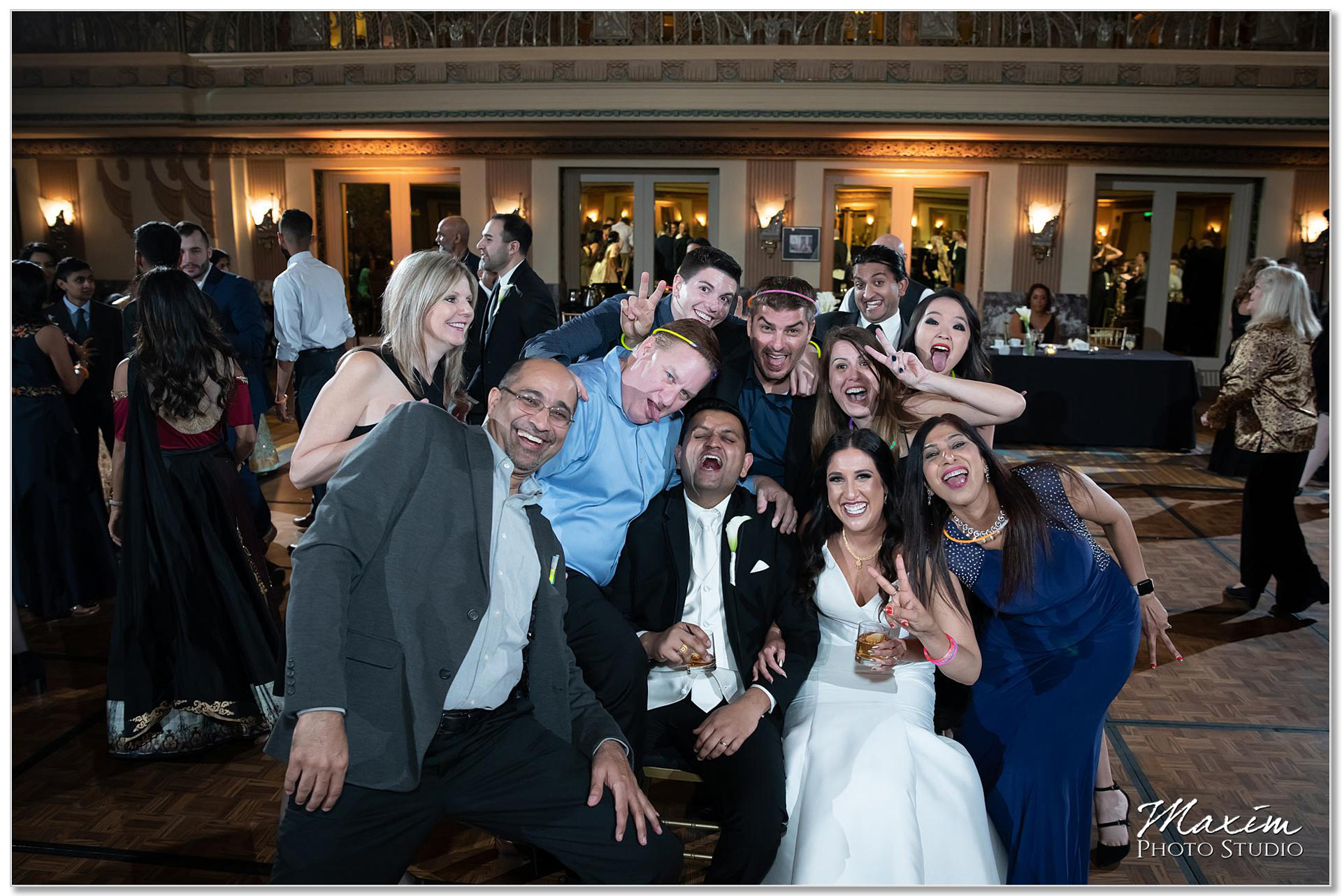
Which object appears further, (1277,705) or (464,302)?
(1277,705)

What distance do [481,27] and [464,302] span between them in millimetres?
8234

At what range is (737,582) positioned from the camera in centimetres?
241

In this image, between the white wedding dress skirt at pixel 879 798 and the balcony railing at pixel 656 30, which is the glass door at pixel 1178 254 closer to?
the balcony railing at pixel 656 30

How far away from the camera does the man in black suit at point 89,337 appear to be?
14.2 ft

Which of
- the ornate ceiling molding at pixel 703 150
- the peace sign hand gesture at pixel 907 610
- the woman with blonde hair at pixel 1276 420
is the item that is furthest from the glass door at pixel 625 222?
the peace sign hand gesture at pixel 907 610

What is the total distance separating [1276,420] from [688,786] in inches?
116

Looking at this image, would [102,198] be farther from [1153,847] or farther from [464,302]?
[1153,847]

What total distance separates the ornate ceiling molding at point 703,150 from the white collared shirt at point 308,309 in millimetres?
6725

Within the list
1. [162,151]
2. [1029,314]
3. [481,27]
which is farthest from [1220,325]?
[162,151]

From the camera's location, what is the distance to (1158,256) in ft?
36.0

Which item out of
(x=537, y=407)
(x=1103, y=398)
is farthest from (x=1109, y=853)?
(x=1103, y=398)

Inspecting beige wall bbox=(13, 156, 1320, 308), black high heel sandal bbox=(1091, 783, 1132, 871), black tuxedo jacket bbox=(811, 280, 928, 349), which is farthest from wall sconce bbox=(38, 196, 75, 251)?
black high heel sandal bbox=(1091, 783, 1132, 871)

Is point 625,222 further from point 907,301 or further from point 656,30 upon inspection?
point 907,301

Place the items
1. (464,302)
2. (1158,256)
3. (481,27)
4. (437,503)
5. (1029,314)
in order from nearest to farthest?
1. (437,503)
2. (464,302)
3. (1029,314)
4. (481,27)
5. (1158,256)
